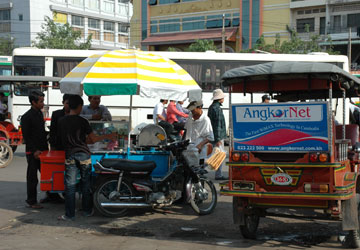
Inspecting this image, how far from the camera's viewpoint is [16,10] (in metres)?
56.8

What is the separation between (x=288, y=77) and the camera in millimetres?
6473

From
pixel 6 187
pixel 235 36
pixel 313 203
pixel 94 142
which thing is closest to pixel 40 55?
pixel 6 187

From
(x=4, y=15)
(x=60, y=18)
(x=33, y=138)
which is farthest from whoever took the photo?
(x=60, y=18)

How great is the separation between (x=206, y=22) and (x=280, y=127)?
146 feet

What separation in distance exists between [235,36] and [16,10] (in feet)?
83.7

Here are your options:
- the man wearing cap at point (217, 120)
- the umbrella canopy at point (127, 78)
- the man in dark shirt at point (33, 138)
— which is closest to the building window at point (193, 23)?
the man wearing cap at point (217, 120)

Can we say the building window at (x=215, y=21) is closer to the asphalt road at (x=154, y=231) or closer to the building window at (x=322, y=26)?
the building window at (x=322, y=26)

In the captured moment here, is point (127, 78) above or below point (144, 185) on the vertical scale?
above

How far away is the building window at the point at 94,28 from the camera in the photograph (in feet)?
203

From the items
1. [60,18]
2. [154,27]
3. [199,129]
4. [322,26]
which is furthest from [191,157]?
[60,18]

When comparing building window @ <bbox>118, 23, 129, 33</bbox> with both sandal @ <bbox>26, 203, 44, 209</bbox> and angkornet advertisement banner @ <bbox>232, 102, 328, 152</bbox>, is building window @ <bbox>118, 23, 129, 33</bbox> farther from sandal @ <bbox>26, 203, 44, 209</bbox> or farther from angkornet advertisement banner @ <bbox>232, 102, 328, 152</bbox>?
angkornet advertisement banner @ <bbox>232, 102, 328, 152</bbox>

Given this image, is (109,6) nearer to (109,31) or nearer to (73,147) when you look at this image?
(109,31)

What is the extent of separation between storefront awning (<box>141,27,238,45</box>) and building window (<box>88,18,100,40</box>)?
12300 millimetres

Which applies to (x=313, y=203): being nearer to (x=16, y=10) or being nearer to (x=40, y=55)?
(x=40, y=55)
